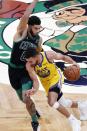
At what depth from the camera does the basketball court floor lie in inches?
277

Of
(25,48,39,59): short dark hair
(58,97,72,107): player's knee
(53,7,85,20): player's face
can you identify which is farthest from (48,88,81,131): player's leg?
(53,7,85,20): player's face

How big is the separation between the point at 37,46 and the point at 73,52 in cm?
385

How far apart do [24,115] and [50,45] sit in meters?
3.18

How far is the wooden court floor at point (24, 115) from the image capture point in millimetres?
6824

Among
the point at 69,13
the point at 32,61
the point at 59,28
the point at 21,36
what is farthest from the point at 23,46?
the point at 69,13

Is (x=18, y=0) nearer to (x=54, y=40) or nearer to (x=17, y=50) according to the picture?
(x=54, y=40)

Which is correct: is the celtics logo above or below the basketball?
below

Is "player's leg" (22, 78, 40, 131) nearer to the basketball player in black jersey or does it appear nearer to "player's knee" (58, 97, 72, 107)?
the basketball player in black jersey

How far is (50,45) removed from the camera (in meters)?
10.0

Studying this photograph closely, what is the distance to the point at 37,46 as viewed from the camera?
601cm

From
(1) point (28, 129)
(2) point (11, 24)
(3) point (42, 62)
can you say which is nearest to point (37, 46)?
(3) point (42, 62)

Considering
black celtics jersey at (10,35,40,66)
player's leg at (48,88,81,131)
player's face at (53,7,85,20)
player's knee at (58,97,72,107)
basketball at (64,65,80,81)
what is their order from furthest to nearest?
player's face at (53,7,85,20), player's knee at (58,97,72,107), basketball at (64,65,80,81), player's leg at (48,88,81,131), black celtics jersey at (10,35,40,66)

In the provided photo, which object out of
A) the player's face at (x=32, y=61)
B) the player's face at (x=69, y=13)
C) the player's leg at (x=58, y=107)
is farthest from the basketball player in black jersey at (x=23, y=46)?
the player's face at (x=69, y=13)

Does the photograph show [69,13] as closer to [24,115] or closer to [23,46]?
[24,115]
